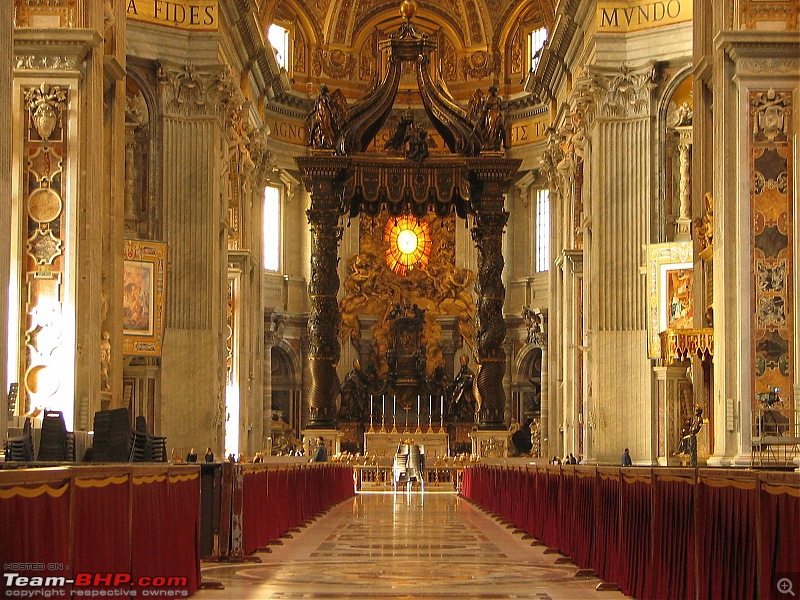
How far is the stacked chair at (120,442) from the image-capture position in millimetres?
11188

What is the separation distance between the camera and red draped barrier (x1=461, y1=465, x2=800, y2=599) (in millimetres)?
5559

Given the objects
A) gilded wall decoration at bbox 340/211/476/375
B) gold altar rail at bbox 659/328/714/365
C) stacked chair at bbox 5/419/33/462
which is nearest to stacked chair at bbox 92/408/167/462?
stacked chair at bbox 5/419/33/462

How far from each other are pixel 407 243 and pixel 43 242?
87.5ft

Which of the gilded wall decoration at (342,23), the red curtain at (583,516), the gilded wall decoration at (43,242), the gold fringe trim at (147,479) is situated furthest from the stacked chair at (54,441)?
the gilded wall decoration at (342,23)

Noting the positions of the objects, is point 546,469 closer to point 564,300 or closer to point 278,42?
point 564,300

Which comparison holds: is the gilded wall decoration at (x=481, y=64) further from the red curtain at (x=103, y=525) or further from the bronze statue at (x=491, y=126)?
the red curtain at (x=103, y=525)

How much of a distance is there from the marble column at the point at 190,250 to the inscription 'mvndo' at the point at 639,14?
25.3ft

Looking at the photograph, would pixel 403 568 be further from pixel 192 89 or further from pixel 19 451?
pixel 192 89

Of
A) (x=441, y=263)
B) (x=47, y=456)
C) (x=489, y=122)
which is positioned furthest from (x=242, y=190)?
(x=47, y=456)

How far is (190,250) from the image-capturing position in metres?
27.0

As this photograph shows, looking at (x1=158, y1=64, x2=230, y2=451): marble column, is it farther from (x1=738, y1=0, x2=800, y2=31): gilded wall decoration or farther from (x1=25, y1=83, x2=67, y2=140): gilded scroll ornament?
(x1=738, y1=0, x2=800, y2=31): gilded wall decoration

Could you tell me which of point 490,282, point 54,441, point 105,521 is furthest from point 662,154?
point 105,521

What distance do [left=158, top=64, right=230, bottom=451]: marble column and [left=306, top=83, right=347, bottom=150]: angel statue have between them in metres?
2.33

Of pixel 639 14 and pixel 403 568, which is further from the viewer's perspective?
pixel 639 14
